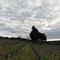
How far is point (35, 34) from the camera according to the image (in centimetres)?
10906

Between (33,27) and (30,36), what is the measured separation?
237 inches

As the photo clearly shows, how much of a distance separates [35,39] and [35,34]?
454 cm

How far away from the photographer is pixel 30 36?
111938 mm

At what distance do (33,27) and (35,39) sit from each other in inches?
282

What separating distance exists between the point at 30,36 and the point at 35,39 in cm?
334

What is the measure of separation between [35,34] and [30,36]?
413 cm

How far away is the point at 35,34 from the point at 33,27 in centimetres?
690

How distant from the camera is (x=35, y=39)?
369 feet

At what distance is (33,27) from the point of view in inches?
4515
